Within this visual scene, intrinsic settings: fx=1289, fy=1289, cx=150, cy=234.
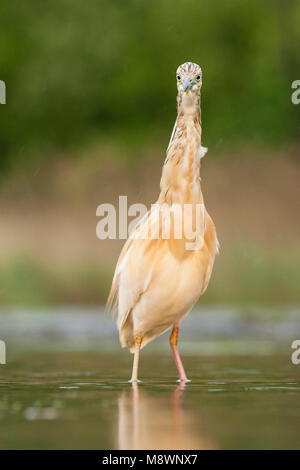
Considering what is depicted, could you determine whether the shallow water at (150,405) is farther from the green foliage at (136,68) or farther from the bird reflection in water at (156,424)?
the green foliage at (136,68)

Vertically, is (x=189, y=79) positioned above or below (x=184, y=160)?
above

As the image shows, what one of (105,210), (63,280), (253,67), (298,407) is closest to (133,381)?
(298,407)

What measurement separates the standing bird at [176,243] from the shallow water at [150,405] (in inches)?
24.4

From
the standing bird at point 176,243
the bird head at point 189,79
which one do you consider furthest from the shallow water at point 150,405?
the bird head at point 189,79

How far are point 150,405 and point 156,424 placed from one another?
100cm

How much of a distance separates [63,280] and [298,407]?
13.1m

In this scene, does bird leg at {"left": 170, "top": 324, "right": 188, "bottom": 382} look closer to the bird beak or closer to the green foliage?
the bird beak

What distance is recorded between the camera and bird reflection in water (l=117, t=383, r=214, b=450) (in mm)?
6273

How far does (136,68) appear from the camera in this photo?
34156mm

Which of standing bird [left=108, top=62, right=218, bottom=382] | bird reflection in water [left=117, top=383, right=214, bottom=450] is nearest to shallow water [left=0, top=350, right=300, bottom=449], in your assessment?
bird reflection in water [left=117, top=383, right=214, bottom=450]

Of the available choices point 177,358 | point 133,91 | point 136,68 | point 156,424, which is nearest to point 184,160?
point 177,358

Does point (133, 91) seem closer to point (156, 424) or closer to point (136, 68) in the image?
point (136, 68)

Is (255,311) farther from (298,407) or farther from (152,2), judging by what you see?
(152,2)

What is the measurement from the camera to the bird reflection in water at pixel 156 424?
20.6 ft
